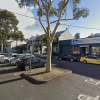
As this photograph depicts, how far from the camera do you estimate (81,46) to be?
21984mm

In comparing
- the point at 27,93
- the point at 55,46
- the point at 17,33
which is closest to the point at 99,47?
the point at 55,46

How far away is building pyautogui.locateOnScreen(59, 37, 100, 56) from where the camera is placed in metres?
19.9

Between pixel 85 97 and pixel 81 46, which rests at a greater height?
pixel 81 46

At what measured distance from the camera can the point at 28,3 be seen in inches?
361

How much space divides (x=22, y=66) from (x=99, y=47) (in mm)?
16957

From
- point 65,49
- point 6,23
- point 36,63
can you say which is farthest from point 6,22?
point 36,63

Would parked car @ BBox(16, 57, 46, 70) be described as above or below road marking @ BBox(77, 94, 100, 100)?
above

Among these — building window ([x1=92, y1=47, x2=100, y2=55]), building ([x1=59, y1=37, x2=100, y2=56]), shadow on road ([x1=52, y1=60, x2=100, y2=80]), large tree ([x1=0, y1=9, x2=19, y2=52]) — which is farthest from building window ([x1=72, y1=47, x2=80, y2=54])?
large tree ([x1=0, y1=9, x2=19, y2=52])

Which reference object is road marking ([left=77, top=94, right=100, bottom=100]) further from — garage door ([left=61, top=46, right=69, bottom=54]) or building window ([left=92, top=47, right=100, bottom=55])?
garage door ([left=61, top=46, right=69, bottom=54])

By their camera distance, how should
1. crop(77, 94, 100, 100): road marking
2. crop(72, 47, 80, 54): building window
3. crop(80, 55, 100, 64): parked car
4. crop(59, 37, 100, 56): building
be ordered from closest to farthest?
crop(77, 94, 100, 100): road marking, crop(80, 55, 100, 64): parked car, crop(59, 37, 100, 56): building, crop(72, 47, 80, 54): building window

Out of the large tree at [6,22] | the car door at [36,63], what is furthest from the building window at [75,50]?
the large tree at [6,22]

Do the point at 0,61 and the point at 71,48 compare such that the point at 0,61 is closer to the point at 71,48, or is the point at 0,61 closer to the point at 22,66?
the point at 22,66

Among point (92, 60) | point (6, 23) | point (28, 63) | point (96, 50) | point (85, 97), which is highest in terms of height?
point (6, 23)

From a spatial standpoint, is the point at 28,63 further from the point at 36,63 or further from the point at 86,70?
the point at 86,70
